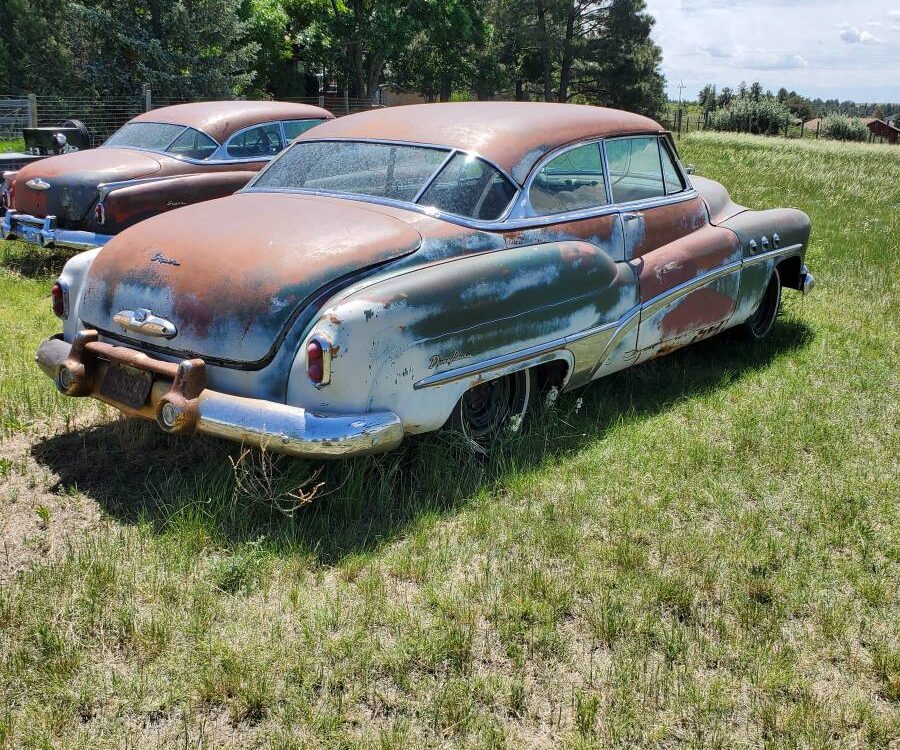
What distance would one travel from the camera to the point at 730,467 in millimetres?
4227

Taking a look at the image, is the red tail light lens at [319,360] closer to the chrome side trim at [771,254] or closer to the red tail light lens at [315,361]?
the red tail light lens at [315,361]

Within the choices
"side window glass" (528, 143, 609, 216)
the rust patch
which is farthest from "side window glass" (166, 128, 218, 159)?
the rust patch

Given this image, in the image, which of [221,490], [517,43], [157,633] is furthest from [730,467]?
[517,43]

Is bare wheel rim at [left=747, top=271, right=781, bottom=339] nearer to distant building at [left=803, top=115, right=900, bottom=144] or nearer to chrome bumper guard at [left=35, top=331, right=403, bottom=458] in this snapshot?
chrome bumper guard at [left=35, top=331, right=403, bottom=458]

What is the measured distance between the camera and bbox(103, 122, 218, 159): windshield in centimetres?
848

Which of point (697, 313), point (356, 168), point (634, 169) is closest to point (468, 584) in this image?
point (356, 168)

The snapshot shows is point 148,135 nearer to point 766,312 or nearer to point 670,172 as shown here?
point 670,172

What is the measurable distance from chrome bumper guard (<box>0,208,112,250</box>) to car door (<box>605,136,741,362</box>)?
4.47 m

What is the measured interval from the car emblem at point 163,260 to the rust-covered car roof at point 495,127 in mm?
1328

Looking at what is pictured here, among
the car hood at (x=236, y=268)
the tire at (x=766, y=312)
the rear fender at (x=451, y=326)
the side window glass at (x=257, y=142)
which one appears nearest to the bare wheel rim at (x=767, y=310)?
the tire at (x=766, y=312)

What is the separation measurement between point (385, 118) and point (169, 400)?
207 centimetres

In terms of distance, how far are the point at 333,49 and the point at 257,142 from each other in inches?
889

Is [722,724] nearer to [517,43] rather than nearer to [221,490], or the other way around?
[221,490]

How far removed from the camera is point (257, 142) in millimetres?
8906
